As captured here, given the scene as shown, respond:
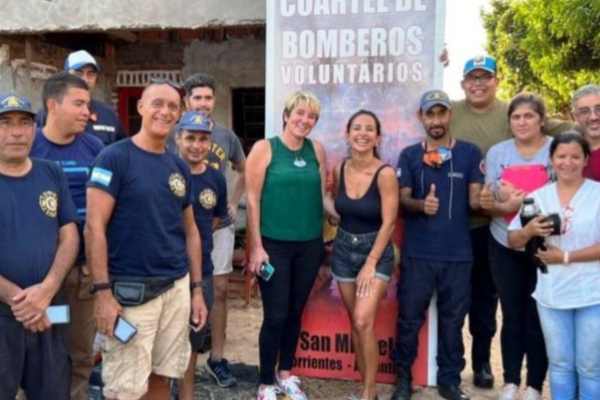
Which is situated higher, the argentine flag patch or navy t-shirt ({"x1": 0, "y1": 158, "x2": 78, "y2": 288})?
the argentine flag patch

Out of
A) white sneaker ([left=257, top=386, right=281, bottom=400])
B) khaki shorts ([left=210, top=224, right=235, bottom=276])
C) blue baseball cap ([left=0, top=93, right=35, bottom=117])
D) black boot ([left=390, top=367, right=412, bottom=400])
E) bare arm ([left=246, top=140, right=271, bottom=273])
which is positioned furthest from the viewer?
khaki shorts ([left=210, top=224, right=235, bottom=276])

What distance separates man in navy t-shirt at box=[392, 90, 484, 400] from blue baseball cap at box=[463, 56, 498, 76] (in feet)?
1.08

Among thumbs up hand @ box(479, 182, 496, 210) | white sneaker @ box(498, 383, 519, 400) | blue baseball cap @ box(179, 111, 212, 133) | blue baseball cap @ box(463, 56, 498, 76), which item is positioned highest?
blue baseball cap @ box(463, 56, 498, 76)

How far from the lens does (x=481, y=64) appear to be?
4.14 meters

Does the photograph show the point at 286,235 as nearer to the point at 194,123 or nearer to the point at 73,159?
the point at 194,123

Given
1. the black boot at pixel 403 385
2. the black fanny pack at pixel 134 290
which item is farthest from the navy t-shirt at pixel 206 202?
the black boot at pixel 403 385

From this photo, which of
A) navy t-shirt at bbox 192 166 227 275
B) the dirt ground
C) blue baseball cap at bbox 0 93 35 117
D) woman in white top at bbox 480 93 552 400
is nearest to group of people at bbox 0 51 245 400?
blue baseball cap at bbox 0 93 35 117

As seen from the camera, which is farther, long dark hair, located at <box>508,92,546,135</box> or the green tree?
the green tree

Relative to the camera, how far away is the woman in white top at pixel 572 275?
332cm

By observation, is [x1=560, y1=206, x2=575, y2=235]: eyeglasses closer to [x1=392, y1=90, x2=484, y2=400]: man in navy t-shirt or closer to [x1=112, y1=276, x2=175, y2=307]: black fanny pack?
[x1=392, y1=90, x2=484, y2=400]: man in navy t-shirt

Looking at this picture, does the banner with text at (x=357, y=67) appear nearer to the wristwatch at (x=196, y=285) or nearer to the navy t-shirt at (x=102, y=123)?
the navy t-shirt at (x=102, y=123)

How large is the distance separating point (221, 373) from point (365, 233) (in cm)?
151

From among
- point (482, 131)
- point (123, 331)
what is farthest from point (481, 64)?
point (123, 331)

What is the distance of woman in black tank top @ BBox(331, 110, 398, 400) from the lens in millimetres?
3885
